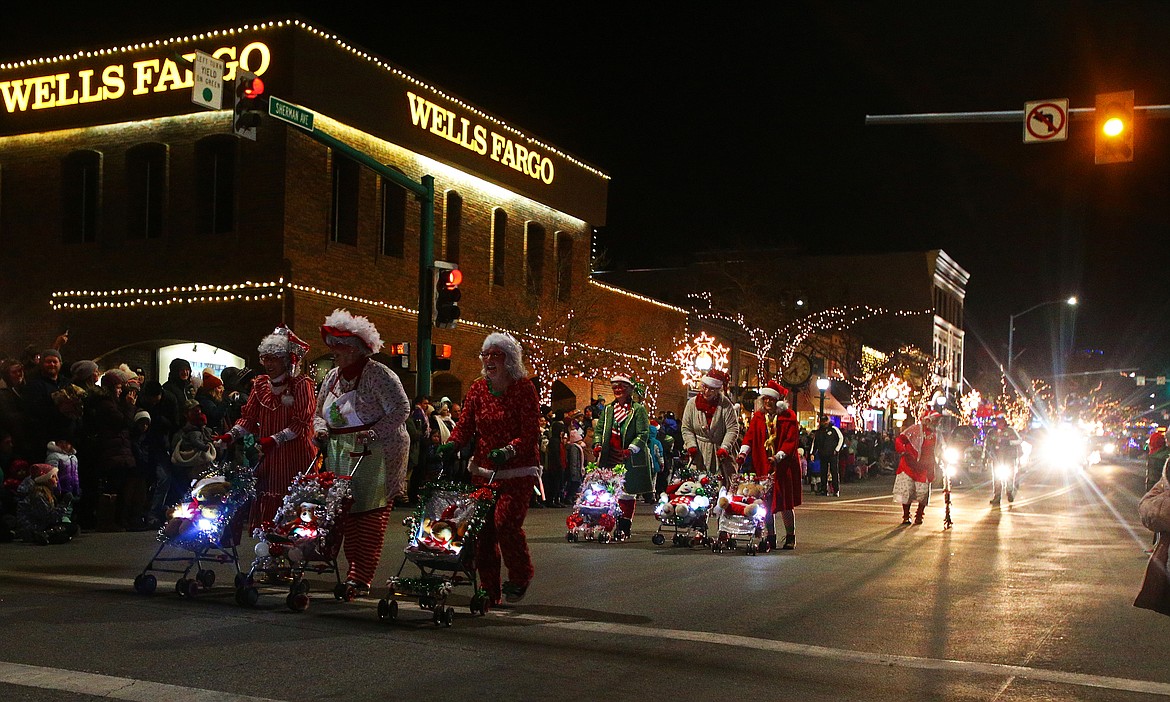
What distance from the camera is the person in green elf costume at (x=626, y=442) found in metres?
13.8

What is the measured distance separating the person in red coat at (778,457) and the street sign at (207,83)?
7325 millimetres

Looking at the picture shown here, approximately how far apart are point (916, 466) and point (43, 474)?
12.3 m

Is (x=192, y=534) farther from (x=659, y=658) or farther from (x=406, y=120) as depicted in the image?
(x=406, y=120)

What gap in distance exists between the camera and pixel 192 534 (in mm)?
8570

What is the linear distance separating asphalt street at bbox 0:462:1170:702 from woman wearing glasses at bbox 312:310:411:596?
0.52m

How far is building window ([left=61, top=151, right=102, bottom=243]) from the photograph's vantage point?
26.4 m

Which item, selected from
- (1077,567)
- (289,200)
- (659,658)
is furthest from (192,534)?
(289,200)

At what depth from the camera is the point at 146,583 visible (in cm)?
874

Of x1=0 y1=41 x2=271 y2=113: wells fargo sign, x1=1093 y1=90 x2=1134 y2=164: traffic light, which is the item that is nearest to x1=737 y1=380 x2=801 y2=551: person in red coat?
x1=1093 y1=90 x2=1134 y2=164: traffic light

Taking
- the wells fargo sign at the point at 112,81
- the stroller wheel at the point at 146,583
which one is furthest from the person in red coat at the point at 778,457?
the wells fargo sign at the point at 112,81

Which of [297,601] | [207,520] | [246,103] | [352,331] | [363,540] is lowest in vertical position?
[297,601]

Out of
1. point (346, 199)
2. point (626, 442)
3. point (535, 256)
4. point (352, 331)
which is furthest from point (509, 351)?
point (535, 256)

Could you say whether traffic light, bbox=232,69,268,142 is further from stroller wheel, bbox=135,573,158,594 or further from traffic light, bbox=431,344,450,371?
stroller wheel, bbox=135,573,158,594

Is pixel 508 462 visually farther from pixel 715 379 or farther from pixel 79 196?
pixel 79 196
